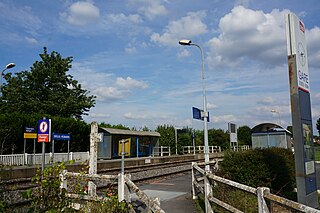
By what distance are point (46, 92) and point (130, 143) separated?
1488 centimetres

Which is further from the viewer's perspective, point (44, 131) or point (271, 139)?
point (271, 139)

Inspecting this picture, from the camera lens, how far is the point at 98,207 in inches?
219

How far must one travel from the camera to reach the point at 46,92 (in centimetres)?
3766

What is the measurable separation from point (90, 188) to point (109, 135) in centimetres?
2344

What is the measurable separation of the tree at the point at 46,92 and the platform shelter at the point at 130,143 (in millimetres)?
8695

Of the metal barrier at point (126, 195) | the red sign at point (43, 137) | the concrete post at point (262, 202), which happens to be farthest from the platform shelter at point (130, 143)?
the concrete post at point (262, 202)

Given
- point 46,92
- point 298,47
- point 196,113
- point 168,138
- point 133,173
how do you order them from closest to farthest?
point 298,47, point 196,113, point 133,173, point 46,92, point 168,138

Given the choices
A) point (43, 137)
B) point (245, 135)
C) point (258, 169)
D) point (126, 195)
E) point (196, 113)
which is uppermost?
point (196, 113)

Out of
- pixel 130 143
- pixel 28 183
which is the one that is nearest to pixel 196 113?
pixel 28 183

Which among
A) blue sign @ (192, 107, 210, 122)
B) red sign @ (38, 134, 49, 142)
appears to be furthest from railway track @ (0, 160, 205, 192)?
blue sign @ (192, 107, 210, 122)

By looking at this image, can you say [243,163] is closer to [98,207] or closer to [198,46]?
[98,207]

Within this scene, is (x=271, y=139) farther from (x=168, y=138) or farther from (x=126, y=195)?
(x=168, y=138)

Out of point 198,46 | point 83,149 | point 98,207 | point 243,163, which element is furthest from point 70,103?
point 98,207

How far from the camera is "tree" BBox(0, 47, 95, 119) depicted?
3516cm
